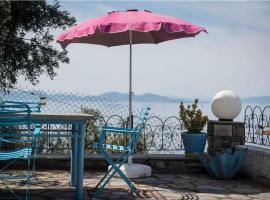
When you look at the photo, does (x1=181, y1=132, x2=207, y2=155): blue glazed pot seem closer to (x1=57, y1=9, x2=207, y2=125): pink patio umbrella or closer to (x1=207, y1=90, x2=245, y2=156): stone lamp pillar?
(x1=207, y1=90, x2=245, y2=156): stone lamp pillar

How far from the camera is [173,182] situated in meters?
5.71

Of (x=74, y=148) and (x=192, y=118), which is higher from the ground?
(x=192, y=118)

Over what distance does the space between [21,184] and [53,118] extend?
58.3 inches

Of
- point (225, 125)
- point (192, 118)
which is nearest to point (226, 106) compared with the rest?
point (225, 125)

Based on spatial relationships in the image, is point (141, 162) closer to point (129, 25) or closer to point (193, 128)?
point (193, 128)

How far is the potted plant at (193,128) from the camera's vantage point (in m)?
6.82

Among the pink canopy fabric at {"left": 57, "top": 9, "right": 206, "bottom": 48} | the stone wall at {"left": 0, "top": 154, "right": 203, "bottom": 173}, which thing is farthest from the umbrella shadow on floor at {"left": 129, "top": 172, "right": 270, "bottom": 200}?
the pink canopy fabric at {"left": 57, "top": 9, "right": 206, "bottom": 48}

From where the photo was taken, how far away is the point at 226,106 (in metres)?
6.85

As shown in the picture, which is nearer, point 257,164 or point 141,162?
point 257,164

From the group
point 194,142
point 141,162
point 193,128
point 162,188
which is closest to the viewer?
point 162,188

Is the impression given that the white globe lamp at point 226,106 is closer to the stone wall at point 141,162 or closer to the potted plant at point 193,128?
the potted plant at point 193,128

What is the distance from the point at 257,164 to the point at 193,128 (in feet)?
4.52

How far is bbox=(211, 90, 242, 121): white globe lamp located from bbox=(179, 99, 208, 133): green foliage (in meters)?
0.24

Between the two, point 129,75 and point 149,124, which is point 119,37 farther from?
point 149,124
